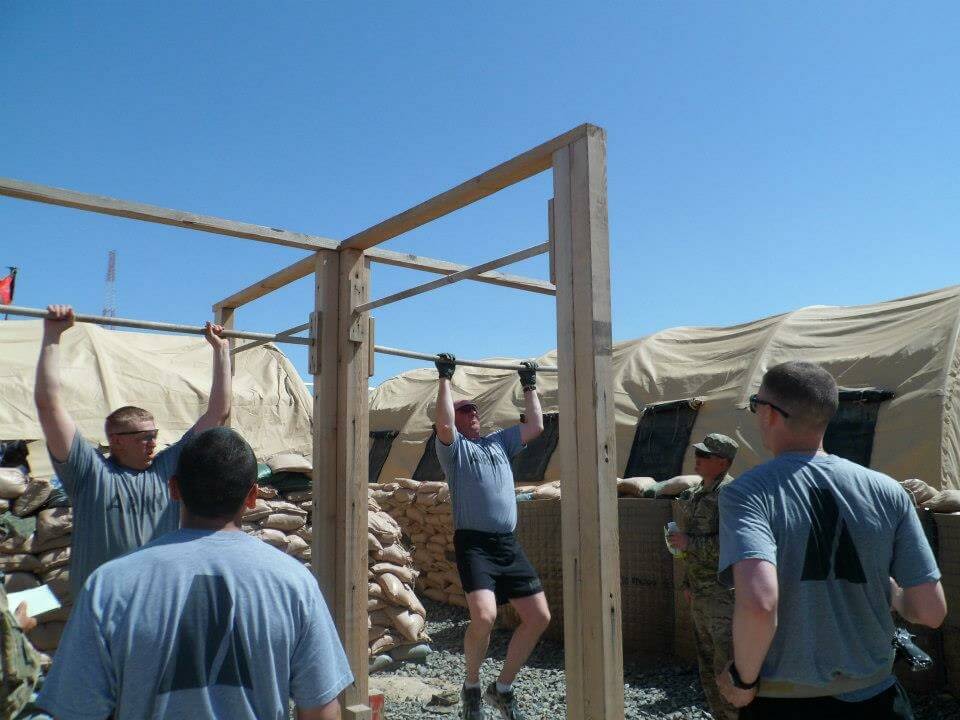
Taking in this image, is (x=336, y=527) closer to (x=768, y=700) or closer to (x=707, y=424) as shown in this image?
(x=768, y=700)

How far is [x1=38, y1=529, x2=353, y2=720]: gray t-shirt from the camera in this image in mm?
1577

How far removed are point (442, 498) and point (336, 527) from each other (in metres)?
4.79

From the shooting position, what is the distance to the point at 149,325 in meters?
3.56

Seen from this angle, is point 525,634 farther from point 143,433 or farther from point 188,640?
point 188,640

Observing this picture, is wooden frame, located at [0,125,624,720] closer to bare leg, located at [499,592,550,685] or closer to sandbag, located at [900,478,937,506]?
bare leg, located at [499,592,550,685]

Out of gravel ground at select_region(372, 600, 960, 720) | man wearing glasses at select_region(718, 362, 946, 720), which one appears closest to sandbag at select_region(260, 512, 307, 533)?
gravel ground at select_region(372, 600, 960, 720)

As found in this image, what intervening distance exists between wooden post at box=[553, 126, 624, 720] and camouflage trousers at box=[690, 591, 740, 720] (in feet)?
4.62

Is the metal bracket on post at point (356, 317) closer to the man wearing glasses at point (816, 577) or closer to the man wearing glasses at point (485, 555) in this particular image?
the man wearing glasses at point (485, 555)

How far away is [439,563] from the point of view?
8969 millimetres

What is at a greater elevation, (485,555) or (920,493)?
(920,493)

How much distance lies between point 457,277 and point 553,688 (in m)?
3.46

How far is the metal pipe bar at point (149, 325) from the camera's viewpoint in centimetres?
314

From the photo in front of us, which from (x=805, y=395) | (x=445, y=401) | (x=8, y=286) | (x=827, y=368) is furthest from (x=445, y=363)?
(x=8, y=286)

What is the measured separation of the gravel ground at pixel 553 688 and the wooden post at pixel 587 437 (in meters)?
2.53
